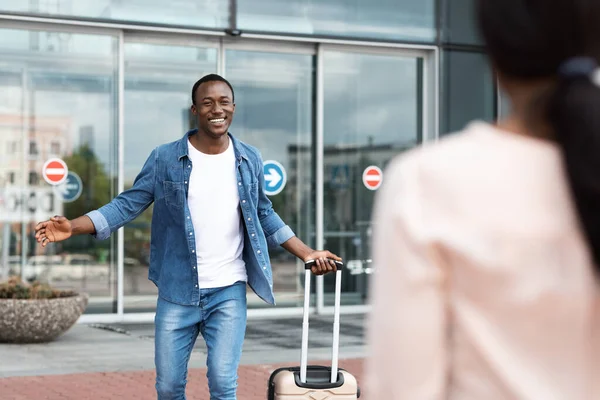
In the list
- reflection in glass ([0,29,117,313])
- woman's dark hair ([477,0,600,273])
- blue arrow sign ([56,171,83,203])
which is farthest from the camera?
blue arrow sign ([56,171,83,203])

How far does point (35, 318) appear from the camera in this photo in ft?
31.6

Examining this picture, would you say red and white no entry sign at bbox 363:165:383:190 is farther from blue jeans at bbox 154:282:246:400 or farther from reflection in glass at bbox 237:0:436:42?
blue jeans at bbox 154:282:246:400

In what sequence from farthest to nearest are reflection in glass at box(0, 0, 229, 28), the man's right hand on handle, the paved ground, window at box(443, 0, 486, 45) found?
window at box(443, 0, 486, 45), reflection in glass at box(0, 0, 229, 28), the paved ground, the man's right hand on handle

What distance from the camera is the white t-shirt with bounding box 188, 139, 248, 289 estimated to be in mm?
4531

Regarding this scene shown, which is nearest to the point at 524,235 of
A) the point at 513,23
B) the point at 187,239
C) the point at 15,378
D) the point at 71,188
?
the point at 513,23

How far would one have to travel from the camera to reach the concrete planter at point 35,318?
31.5 feet

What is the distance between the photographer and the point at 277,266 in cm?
1268

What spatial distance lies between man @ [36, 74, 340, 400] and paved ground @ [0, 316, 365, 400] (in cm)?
254

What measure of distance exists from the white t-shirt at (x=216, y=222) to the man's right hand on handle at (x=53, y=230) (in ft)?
2.00

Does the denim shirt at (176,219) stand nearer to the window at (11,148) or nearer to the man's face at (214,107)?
the man's face at (214,107)

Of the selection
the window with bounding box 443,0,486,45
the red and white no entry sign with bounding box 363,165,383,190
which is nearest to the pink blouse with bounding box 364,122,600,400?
the red and white no entry sign with bounding box 363,165,383,190

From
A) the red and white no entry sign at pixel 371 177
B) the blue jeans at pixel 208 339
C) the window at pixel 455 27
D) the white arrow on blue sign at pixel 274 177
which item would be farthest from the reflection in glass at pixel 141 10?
the blue jeans at pixel 208 339

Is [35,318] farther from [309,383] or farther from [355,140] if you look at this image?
[309,383]

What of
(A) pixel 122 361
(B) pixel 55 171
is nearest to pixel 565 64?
(A) pixel 122 361
